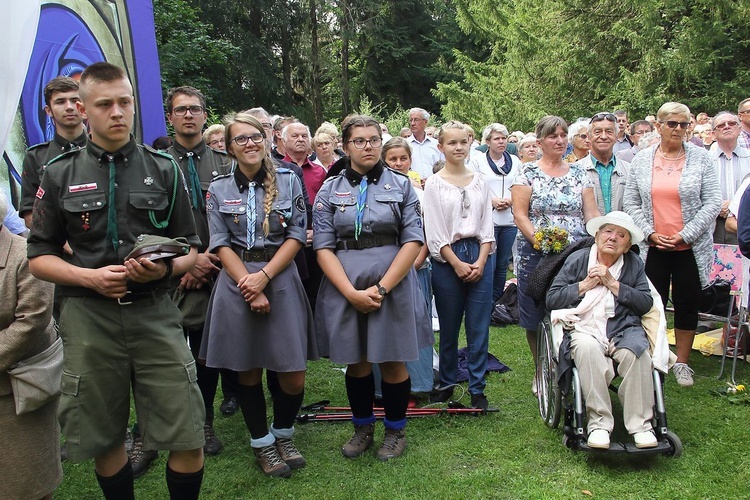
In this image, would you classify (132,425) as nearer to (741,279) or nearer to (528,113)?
(741,279)

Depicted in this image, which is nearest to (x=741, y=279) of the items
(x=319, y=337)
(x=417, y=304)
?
(x=417, y=304)

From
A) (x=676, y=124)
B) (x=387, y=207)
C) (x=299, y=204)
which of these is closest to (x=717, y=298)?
(x=676, y=124)

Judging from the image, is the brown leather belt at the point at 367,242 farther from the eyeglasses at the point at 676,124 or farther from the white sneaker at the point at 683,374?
the white sneaker at the point at 683,374

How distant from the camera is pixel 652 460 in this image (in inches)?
148

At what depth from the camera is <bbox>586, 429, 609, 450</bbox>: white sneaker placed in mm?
3600

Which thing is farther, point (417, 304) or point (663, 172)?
point (663, 172)

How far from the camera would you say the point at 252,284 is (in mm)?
3453

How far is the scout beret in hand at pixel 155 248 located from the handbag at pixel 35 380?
27.2 inches

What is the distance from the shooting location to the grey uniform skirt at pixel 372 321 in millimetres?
3680

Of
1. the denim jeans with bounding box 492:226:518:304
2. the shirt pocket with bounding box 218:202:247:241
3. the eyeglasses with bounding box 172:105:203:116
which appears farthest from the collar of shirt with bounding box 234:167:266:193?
the denim jeans with bounding box 492:226:518:304

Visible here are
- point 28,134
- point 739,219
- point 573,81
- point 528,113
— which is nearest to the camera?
point 739,219

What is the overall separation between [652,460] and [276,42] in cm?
2373

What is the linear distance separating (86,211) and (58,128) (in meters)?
1.48

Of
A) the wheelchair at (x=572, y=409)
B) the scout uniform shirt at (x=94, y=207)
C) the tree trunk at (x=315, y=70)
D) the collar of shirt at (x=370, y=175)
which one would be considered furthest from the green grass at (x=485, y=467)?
the tree trunk at (x=315, y=70)
